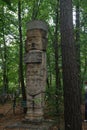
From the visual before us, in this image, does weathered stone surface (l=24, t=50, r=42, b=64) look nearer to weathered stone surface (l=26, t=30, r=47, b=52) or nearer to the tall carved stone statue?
the tall carved stone statue

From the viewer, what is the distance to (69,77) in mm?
6102

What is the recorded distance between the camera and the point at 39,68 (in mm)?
11492

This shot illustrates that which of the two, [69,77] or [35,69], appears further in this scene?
[35,69]

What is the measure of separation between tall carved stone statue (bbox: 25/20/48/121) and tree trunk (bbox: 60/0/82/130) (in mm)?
5152

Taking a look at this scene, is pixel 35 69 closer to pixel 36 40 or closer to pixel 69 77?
pixel 36 40

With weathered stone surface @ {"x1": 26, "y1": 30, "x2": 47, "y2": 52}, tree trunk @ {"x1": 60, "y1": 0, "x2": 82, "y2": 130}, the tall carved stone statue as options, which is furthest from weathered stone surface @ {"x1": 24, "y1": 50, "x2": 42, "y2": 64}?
tree trunk @ {"x1": 60, "y1": 0, "x2": 82, "y2": 130}

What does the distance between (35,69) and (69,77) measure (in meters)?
5.48

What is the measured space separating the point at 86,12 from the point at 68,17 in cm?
931

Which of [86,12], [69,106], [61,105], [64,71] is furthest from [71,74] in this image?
[86,12]

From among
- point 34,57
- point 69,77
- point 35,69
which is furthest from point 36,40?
point 69,77

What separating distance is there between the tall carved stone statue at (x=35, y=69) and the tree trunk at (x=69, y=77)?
515 centimetres

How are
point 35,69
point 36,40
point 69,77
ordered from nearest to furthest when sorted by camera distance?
1. point 69,77
2. point 35,69
3. point 36,40

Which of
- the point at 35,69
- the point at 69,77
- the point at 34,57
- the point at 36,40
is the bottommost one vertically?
the point at 69,77

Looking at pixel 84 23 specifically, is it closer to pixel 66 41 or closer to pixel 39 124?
pixel 39 124
